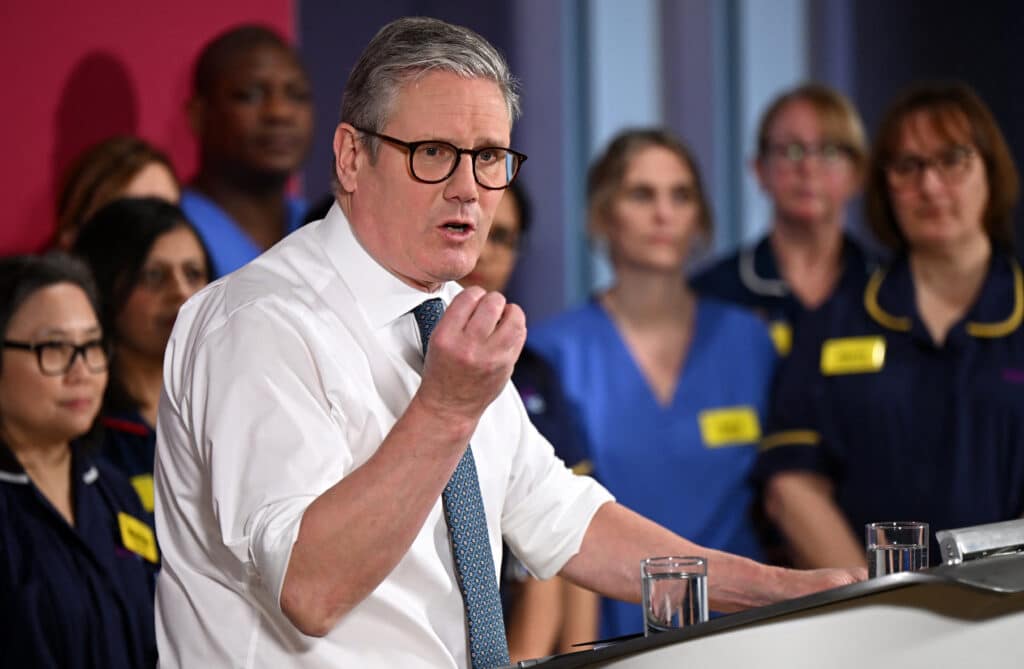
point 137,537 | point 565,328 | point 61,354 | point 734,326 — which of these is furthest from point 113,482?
point 734,326

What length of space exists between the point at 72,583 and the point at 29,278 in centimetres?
57

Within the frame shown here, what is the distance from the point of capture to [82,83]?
10.4 feet

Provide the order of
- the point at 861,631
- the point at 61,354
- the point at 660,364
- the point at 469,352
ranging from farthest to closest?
the point at 660,364
the point at 61,354
the point at 469,352
the point at 861,631

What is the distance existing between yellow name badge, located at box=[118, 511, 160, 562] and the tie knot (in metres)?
1.20

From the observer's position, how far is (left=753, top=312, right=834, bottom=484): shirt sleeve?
2990 millimetres

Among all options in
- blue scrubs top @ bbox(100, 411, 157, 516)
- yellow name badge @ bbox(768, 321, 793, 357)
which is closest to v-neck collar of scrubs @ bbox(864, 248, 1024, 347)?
yellow name badge @ bbox(768, 321, 793, 357)

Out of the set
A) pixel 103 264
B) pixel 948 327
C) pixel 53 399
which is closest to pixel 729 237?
pixel 948 327

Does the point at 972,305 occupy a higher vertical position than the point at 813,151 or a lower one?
Result: lower

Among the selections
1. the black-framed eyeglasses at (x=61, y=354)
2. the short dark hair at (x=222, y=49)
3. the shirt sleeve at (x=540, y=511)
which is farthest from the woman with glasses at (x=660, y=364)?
the shirt sleeve at (x=540, y=511)

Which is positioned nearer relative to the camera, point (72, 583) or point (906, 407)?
point (72, 583)

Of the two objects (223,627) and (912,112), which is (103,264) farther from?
(912,112)

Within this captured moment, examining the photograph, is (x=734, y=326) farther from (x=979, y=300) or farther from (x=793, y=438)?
(x=979, y=300)

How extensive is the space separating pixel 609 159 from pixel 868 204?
634 mm

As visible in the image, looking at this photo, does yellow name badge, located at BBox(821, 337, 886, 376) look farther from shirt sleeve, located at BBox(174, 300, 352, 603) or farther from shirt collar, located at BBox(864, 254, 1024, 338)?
shirt sleeve, located at BBox(174, 300, 352, 603)
